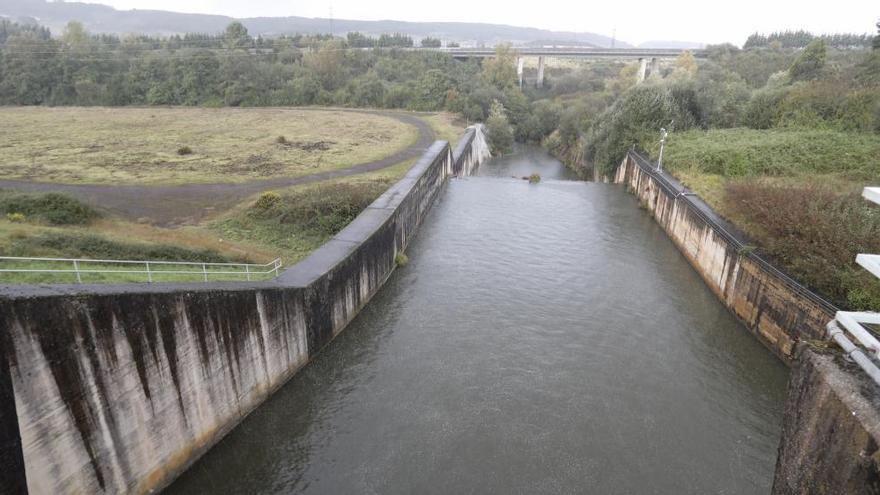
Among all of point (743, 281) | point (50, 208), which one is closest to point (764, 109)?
point (743, 281)

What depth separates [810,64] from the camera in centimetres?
4534

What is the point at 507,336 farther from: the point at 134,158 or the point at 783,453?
the point at 134,158

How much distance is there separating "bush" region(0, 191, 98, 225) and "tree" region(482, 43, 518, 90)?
64776mm

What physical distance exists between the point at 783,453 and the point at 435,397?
740 cm

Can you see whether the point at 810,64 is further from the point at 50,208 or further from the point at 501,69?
the point at 50,208

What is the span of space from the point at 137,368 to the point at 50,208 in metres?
11.9

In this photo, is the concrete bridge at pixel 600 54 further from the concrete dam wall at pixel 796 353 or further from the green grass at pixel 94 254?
the green grass at pixel 94 254

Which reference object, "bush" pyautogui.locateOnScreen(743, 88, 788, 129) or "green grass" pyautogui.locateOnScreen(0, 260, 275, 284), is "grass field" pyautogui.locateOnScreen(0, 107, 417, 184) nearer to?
"green grass" pyautogui.locateOnScreen(0, 260, 275, 284)

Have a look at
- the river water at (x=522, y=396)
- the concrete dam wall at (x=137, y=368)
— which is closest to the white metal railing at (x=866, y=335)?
the river water at (x=522, y=396)

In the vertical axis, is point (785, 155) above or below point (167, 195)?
above

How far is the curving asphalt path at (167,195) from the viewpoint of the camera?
2091 cm

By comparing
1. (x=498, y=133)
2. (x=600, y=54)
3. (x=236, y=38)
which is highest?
(x=236, y=38)

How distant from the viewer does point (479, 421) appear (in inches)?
481

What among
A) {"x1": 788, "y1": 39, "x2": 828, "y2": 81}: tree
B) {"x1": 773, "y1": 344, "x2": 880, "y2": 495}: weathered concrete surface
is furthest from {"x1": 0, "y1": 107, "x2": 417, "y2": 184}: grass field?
{"x1": 788, "y1": 39, "x2": 828, "y2": 81}: tree
